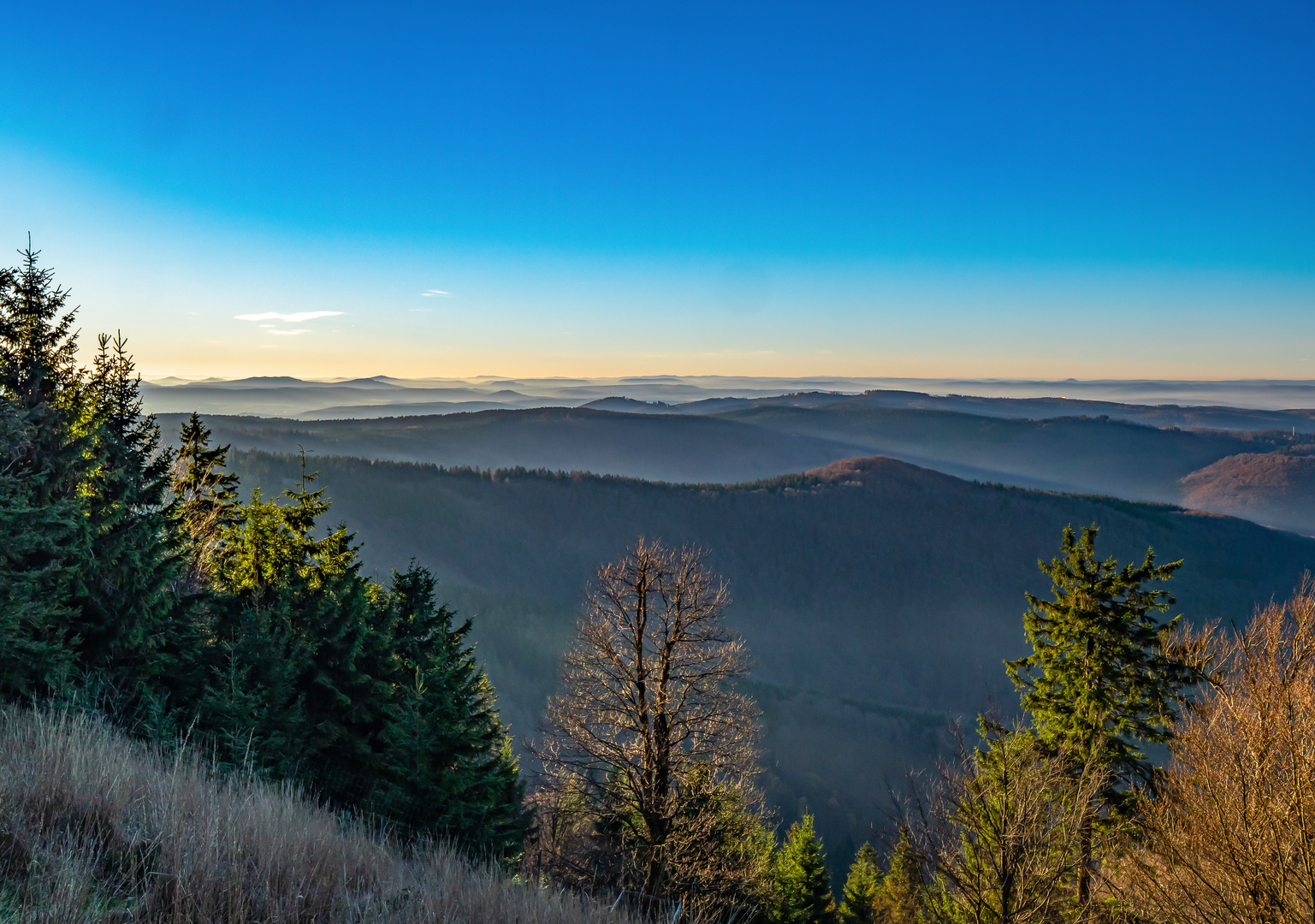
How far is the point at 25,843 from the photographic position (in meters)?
3.44

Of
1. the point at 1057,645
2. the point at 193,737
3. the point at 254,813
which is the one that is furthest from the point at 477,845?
the point at 1057,645

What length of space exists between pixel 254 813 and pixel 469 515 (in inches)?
6520

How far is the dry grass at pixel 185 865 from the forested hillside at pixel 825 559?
9849 cm

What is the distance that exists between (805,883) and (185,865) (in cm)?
2771

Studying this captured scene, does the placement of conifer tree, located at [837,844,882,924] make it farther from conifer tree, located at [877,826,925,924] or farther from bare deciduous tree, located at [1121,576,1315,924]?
bare deciduous tree, located at [1121,576,1315,924]

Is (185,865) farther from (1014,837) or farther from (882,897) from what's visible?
(882,897)

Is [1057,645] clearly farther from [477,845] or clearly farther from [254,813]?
[254,813]

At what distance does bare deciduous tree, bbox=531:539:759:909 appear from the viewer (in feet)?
47.4

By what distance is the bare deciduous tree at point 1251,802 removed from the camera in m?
7.31

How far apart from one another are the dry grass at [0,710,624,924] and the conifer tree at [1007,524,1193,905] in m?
13.1

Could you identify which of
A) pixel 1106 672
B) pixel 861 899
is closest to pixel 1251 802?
pixel 1106 672

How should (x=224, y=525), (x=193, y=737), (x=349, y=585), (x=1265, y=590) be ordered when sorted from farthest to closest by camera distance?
1. (x=1265, y=590)
2. (x=224, y=525)
3. (x=349, y=585)
4. (x=193, y=737)

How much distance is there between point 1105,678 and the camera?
45.6 feet

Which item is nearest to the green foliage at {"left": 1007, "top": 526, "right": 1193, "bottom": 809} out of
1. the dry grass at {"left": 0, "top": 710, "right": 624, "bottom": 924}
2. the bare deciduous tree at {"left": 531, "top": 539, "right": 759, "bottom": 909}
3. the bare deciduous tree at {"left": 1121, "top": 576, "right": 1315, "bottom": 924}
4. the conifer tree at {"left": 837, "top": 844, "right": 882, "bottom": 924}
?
the bare deciduous tree at {"left": 1121, "top": 576, "right": 1315, "bottom": 924}
